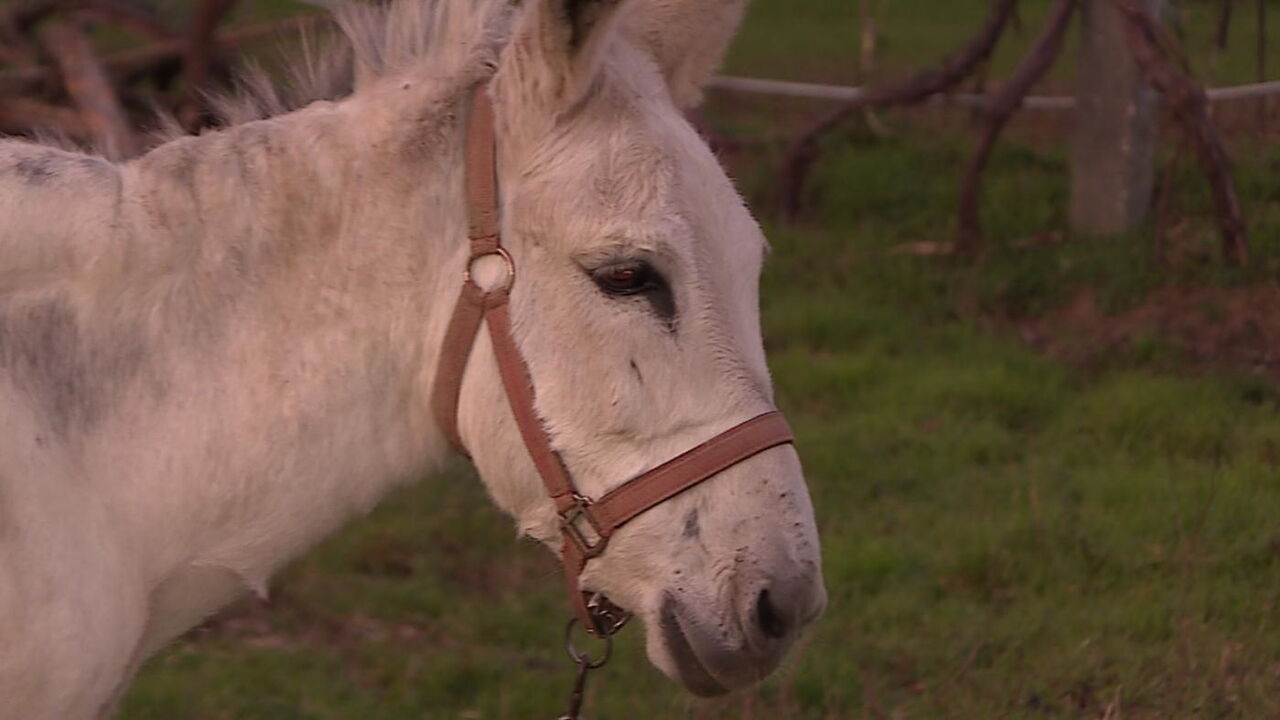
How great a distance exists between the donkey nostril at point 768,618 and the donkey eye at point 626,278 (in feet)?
1.51

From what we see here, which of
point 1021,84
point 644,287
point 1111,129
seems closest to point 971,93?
point 1111,129

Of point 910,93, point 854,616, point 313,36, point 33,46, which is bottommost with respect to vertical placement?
point 854,616

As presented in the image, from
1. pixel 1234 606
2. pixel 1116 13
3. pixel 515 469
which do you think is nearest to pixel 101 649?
pixel 515 469

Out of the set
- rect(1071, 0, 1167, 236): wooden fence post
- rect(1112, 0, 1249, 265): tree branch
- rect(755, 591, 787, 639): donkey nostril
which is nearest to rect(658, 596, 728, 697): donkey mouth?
rect(755, 591, 787, 639): donkey nostril

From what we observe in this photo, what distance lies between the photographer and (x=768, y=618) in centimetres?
224

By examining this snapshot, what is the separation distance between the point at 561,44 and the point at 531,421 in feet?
1.75

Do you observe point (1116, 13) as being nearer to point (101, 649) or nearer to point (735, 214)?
point (735, 214)

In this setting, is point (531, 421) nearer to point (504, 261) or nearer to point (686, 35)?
point (504, 261)

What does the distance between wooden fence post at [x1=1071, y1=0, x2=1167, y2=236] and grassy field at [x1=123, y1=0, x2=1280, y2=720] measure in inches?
8.3

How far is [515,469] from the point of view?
2.35m

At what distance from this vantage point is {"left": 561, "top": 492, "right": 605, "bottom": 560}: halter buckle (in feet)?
7.58

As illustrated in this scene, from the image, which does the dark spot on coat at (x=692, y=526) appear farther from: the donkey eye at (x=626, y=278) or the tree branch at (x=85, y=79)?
the tree branch at (x=85, y=79)

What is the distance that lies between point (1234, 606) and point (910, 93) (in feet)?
11.2

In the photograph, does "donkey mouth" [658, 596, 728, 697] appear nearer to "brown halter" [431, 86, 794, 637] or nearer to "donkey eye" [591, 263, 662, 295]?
"brown halter" [431, 86, 794, 637]
